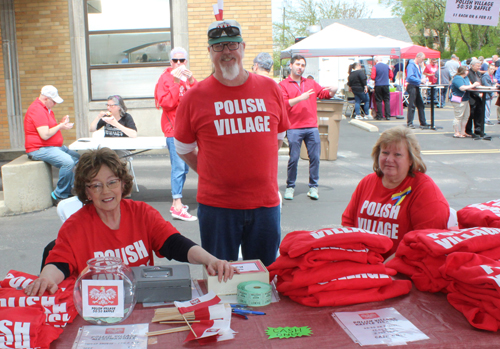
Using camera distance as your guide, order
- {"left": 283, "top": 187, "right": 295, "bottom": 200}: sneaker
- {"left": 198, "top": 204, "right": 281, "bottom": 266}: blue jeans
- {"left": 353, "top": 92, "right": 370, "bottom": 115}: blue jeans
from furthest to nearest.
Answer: {"left": 353, "top": 92, "right": 370, "bottom": 115}: blue jeans, {"left": 283, "top": 187, "right": 295, "bottom": 200}: sneaker, {"left": 198, "top": 204, "right": 281, "bottom": 266}: blue jeans

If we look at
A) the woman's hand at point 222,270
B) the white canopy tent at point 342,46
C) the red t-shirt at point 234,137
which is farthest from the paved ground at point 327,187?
the white canopy tent at point 342,46

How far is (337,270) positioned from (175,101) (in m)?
4.17

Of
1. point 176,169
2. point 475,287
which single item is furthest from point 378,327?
point 176,169

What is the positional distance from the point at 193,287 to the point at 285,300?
0.43 m

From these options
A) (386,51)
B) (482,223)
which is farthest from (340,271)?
(386,51)

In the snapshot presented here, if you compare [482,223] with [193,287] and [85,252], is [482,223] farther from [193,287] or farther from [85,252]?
[85,252]

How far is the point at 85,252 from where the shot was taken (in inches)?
97.0

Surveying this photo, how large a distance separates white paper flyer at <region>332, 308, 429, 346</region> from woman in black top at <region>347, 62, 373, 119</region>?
15.1 metres

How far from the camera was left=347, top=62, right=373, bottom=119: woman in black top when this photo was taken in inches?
642

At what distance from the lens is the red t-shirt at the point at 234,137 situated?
2.83 m

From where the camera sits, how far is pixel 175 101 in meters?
5.85

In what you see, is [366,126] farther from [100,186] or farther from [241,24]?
[100,186]

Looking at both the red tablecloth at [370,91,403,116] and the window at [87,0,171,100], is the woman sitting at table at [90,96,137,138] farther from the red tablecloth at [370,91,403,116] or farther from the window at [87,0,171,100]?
the red tablecloth at [370,91,403,116]

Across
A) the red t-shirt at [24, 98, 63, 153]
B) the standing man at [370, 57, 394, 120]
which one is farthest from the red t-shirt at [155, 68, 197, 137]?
the standing man at [370, 57, 394, 120]
